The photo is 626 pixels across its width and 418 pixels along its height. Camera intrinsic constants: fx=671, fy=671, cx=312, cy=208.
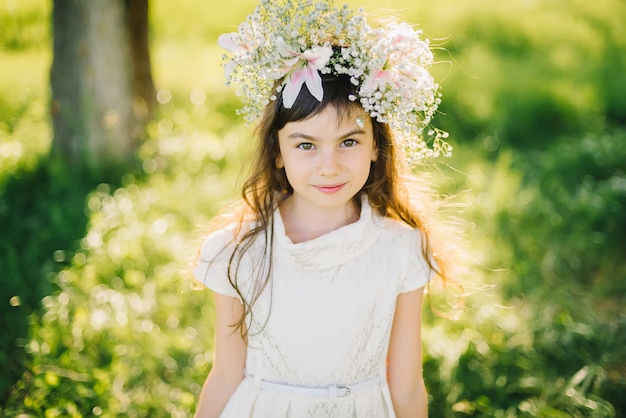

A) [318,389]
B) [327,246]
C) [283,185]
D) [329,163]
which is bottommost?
[318,389]

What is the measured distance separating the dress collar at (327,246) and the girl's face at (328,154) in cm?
10

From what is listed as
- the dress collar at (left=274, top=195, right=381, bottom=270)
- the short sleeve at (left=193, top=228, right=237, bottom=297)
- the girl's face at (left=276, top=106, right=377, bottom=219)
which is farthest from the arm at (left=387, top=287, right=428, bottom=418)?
the short sleeve at (left=193, top=228, right=237, bottom=297)

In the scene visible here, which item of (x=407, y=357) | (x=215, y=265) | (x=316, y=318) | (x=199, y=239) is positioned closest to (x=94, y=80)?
(x=199, y=239)

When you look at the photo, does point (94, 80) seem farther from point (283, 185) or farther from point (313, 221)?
point (313, 221)

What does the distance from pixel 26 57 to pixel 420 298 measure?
226 inches

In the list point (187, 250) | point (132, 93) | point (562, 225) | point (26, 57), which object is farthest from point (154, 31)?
point (562, 225)

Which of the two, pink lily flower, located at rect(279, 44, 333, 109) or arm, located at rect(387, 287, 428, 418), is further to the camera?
arm, located at rect(387, 287, 428, 418)

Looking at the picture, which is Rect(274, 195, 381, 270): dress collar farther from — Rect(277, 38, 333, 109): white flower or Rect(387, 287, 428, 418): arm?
Rect(277, 38, 333, 109): white flower

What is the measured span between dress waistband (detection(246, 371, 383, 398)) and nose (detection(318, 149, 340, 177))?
26.2 inches

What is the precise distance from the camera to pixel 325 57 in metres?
1.82

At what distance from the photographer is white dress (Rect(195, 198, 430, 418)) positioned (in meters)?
2.07

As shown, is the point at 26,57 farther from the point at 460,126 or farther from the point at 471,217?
the point at 471,217

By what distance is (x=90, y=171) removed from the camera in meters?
4.45

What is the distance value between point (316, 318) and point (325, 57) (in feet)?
2.59
